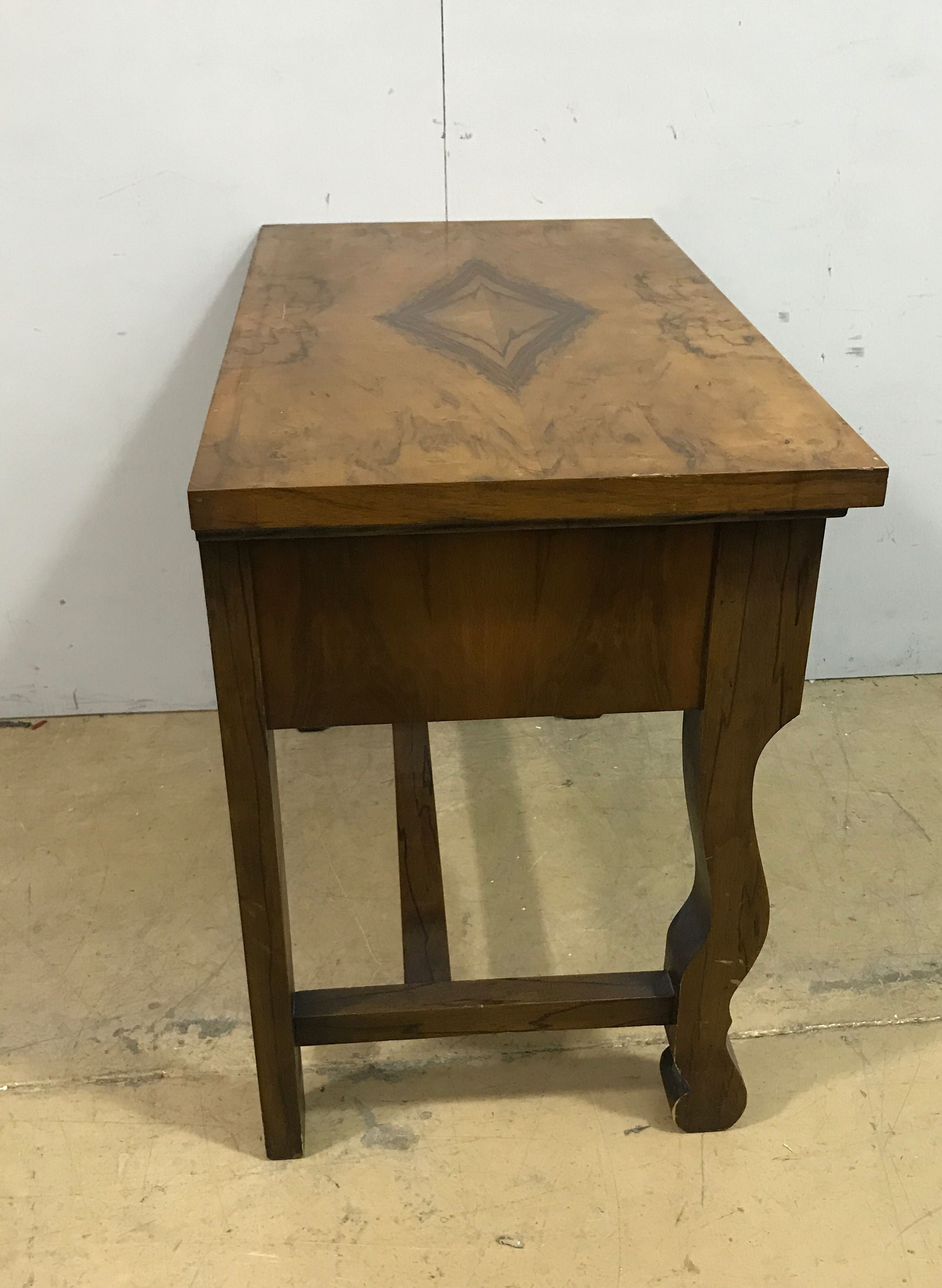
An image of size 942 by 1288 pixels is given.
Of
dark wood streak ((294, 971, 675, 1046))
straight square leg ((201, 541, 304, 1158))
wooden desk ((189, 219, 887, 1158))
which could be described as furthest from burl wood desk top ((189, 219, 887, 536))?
dark wood streak ((294, 971, 675, 1046))

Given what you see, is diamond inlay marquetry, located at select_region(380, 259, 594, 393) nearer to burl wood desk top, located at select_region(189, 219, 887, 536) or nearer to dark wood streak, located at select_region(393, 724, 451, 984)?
burl wood desk top, located at select_region(189, 219, 887, 536)

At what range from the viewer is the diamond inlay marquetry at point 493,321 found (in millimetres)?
1291

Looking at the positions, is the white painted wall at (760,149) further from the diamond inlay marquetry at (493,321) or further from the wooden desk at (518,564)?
the wooden desk at (518,564)

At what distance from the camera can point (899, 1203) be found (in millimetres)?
1353

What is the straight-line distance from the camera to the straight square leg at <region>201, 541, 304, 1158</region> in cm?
109

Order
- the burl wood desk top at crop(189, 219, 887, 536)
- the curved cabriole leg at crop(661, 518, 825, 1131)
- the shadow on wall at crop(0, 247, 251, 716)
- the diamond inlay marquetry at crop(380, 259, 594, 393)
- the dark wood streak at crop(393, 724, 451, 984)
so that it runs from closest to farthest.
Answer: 1. the burl wood desk top at crop(189, 219, 887, 536)
2. the curved cabriole leg at crop(661, 518, 825, 1131)
3. the diamond inlay marquetry at crop(380, 259, 594, 393)
4. the dark wood streak at crop(393, 724, 451, 984)
5. the shadow on wall at crop(0, 247, 251, 716)

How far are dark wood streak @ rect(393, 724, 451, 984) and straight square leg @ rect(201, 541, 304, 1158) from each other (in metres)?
0.21

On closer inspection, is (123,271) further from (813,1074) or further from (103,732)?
(813,1074)

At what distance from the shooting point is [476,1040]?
158 cm

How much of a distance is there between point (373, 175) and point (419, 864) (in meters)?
1.06

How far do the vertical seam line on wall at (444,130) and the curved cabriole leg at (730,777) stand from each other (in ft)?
3.38

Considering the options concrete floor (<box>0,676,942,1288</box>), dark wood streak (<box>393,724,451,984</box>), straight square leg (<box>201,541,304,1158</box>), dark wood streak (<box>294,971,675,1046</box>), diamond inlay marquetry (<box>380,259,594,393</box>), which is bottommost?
concrete floor (<box>0,676,942,1288</box>)

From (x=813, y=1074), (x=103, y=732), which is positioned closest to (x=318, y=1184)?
(x=813, y=1074)

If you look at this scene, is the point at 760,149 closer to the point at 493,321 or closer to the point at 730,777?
the point at 493,321
